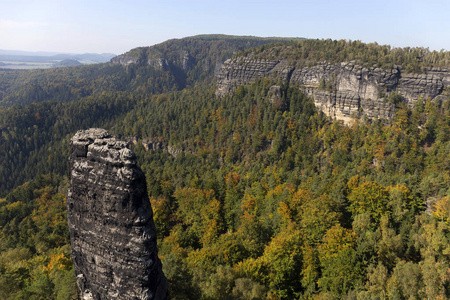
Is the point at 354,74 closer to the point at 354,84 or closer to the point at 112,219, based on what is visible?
the point at 354,84

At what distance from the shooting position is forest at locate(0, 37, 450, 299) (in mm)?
31531

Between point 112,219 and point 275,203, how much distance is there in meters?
43.5

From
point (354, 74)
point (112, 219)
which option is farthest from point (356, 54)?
point (112, 219)

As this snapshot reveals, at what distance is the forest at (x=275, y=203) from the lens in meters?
31.5

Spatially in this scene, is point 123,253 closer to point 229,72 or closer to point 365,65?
point 365,65

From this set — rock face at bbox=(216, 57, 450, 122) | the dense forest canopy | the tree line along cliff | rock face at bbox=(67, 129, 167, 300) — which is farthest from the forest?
rock face at bbox=(67, 129, 167, 300)

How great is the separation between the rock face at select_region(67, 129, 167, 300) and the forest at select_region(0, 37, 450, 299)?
34.3 ft

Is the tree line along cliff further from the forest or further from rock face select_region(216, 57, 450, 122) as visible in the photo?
the forest

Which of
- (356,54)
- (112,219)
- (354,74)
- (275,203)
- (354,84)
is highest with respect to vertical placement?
(356,54)

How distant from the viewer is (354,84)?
112m

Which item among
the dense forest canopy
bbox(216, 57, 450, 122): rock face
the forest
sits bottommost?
the forest

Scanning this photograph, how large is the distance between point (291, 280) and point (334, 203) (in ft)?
54.1

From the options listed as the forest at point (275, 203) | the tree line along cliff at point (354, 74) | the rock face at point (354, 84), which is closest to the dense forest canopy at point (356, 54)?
the tree line along cliff at point (354, 74)

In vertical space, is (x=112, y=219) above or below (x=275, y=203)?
above
